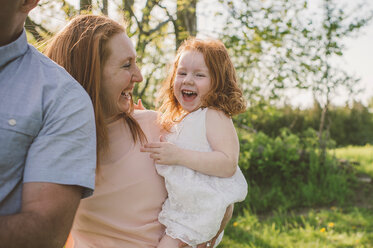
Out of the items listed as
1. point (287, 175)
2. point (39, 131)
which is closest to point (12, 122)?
point (39, 131)

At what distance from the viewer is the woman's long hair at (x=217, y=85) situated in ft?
6.49

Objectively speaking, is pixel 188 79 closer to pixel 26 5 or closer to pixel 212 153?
pixel 212 153

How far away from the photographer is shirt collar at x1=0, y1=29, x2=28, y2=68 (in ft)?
3.69

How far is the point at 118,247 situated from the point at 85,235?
168 mm

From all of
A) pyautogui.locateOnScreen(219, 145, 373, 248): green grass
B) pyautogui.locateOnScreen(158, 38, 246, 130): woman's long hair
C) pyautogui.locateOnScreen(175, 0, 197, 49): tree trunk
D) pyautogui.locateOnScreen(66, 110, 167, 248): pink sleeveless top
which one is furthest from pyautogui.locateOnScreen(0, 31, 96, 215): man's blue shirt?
pyautogui.locateOnScreen(175, 0, 197, 49): tree trunk

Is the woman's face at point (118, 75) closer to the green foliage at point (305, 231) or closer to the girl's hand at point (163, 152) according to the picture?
the girl's hand at point (163, 152)

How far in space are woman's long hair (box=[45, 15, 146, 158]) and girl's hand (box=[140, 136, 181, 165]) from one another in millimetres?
191

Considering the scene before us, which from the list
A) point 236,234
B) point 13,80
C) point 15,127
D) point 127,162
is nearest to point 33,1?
point 13,80

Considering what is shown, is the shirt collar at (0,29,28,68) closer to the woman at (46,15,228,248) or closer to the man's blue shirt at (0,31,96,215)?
the man's blue shirt at (0,31,96,215)

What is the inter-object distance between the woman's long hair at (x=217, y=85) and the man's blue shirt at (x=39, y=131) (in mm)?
856

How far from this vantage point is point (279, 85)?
18.2 feet

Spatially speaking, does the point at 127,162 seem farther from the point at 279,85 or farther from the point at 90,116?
the point at 279,85

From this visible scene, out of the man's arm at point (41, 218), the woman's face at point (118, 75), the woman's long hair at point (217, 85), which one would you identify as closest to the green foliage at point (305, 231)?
the woman's long hair at point (217, 85)

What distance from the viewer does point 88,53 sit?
155 cm
